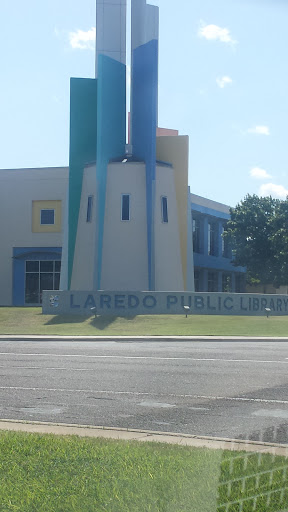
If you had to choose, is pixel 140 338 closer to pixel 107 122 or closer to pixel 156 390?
pixel 156 390

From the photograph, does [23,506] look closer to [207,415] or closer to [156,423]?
[156,423]

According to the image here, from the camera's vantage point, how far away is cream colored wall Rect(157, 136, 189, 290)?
156ft

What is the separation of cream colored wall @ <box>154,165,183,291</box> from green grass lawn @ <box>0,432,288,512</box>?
3785 centimetres

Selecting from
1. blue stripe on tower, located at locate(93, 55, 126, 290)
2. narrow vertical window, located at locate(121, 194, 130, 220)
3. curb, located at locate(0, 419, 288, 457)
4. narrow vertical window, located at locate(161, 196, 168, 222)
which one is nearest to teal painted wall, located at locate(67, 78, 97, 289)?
Answer: blue stripe on tower, located at locate(93, 55, 126, 290)

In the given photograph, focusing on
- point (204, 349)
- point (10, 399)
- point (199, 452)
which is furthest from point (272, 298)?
point (199, 452)

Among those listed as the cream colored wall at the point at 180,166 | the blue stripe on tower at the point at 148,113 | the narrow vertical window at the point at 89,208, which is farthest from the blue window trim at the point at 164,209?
the narrow vertical window at the point at 89,208

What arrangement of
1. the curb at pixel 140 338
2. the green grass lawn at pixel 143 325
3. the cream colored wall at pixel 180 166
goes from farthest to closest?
the cream colored wall at pixel 180 166 < the green grass lawn at pixel 143 325 < the curb at pixel 140 338

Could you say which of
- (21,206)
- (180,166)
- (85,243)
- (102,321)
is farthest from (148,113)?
(21,206)

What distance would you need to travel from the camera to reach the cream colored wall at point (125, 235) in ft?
148

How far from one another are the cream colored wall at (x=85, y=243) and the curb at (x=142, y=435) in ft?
119

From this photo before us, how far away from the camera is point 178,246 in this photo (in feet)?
155

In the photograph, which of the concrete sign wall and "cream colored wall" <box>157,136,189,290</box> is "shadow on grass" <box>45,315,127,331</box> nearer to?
the concrete sign wall

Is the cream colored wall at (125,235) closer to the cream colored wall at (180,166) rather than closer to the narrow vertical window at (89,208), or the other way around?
the narrow vertical window at (89,208)

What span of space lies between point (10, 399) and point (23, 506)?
646 cm
